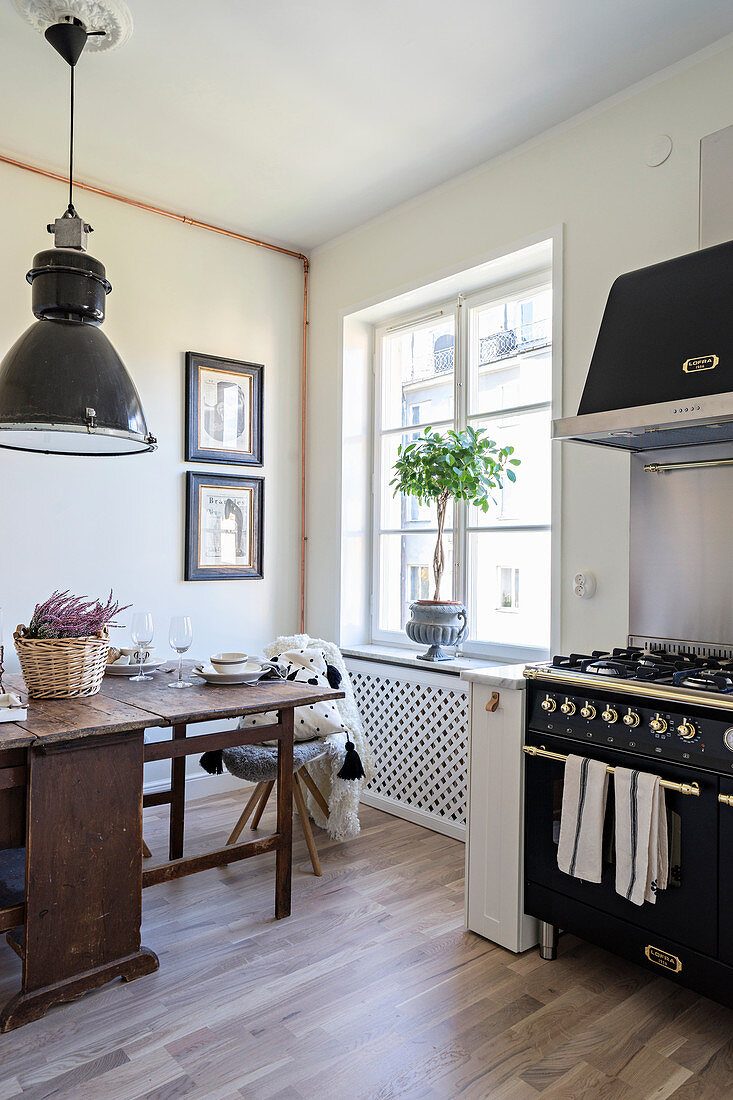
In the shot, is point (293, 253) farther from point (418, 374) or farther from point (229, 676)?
point (229, 676)

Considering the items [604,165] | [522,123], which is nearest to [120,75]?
[522,123]

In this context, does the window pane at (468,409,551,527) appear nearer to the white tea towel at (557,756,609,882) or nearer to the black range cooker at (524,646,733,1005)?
the black range cooker at (524,646,733,1005)

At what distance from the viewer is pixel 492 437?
3.54 meters

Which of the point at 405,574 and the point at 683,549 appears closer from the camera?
the point at 683,549

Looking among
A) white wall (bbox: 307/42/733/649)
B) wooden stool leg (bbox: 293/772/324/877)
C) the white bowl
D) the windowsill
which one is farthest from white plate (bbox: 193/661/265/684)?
white wall (bbox: 307/42/733/649)

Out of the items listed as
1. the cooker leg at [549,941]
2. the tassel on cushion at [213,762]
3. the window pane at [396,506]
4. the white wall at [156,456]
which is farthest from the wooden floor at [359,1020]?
the window pane at [396,506]

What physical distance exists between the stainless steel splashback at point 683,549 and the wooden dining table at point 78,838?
1.41 meters

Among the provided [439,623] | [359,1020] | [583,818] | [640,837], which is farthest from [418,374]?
[359,1020]

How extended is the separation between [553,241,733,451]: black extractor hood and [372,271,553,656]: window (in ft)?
2.59

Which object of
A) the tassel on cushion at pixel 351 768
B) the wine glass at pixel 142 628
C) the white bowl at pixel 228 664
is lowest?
the tassel on cushion at pixel 351 768

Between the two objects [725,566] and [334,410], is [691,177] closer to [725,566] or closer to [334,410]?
[725,566]

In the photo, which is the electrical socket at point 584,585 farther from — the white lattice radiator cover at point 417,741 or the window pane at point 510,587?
the white lattice radiator cover at point 417,741

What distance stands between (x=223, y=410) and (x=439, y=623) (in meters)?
1.62

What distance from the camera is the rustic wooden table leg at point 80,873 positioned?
196 centimetres
